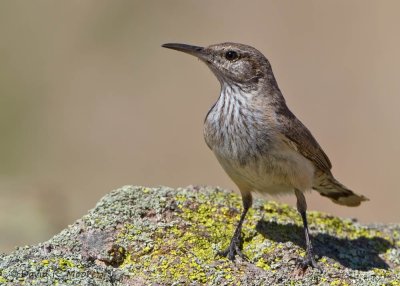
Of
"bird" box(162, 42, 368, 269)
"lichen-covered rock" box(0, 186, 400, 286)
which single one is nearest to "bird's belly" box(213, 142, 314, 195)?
"bird" box(162, 42, 368, 269)

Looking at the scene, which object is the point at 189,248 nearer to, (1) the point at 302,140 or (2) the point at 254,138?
(2) the point at 254,138

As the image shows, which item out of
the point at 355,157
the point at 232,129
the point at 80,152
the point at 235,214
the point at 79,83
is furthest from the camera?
the point at 79,83

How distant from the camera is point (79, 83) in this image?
16.2 meters

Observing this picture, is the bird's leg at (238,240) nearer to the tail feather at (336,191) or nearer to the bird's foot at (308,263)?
the bird's foot at (308,263)

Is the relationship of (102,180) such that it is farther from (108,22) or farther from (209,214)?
(209,214)

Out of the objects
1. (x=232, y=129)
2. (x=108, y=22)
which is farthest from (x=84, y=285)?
(x=108, y=22)

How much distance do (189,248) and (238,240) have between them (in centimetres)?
44

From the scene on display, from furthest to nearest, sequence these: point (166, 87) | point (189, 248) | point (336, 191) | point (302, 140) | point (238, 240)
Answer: point (166, 87) < point (336, 191) < point (302, 140) < point (238, 240) < point (189, 248)

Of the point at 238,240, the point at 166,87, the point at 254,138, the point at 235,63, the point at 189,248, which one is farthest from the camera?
the point at 166,87

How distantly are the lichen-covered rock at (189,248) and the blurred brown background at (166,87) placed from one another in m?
4.70

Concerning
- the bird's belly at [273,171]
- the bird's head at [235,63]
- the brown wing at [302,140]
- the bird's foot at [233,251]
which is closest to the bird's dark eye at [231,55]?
the bird's head at [235,63]

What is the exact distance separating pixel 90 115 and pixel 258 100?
9471mm

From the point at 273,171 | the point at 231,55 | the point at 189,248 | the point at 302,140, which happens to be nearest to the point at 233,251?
the point at 189,248

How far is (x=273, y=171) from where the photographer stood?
20.1 ft
